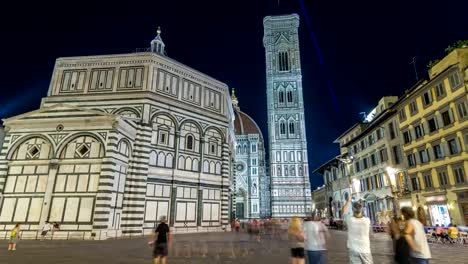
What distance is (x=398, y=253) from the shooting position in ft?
15.2

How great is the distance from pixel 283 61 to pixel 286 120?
15.1 m

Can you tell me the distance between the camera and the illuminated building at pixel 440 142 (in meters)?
19.0

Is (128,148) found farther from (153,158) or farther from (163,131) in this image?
(163,131)

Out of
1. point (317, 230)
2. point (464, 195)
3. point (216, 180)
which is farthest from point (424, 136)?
point (317, 230)

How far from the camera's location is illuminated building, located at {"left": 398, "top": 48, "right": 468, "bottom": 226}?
19.0 m

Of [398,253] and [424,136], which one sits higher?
[424,136]

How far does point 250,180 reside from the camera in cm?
6994

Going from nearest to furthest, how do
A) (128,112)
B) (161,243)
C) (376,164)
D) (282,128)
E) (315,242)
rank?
(315,242) < (161,243) < (128,112) < (376,164) < (282,128)

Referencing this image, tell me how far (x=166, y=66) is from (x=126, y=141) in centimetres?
848

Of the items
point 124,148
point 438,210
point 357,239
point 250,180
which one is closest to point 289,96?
point 250,180

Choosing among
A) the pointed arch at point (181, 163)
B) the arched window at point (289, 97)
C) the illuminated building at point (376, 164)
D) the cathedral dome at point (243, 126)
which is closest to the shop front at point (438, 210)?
the illuminated building at point (376, 164)

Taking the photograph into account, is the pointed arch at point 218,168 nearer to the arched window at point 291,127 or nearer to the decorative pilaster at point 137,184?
the decorative pilaster at point 137,184

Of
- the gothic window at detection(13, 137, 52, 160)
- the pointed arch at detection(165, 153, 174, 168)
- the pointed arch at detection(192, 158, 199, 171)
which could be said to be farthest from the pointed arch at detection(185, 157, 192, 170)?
the gothic window at detection(13, 137, 52, 160)

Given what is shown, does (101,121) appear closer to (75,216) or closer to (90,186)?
(90,186)
